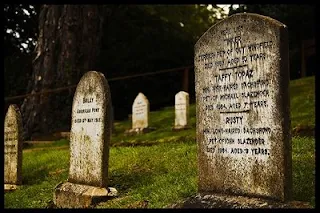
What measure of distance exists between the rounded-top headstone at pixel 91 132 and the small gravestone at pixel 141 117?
584cm

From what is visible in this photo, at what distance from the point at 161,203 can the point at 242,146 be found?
3.43 ft

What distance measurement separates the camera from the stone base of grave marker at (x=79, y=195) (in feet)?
17.7

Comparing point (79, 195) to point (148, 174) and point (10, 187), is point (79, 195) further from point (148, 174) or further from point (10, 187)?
point (10, 187)

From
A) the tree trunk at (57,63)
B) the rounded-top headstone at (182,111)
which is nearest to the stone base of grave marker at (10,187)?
the rounded-top headstone at (182,111)

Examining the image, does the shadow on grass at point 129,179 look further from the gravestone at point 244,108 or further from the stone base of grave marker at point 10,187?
the stone base of grave marker at point 10,187

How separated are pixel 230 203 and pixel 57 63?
11115 millimetres

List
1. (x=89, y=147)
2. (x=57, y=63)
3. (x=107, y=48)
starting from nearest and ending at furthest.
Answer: (x=89, y=147) < (x=57, y=63) < (x=107, y=48)

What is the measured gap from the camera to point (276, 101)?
4.18 m

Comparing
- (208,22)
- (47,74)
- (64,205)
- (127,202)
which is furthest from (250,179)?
(208,22)

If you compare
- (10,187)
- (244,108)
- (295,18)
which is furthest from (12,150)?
(295,18)

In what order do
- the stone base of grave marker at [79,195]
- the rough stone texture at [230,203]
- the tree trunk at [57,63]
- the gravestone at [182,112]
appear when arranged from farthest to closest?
the tree trunk at [57,63]
the gravestone at [182,112]
the stone base of grave marker at [79,195]
the rough stone texture at [230,203]

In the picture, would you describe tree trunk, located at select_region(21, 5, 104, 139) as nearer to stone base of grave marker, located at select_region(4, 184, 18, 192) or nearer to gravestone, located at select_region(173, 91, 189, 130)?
gravestone, located at select_region(173, 91, 189, 130)

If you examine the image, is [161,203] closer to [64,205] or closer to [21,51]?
[64,205]

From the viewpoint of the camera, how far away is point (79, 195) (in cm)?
556
